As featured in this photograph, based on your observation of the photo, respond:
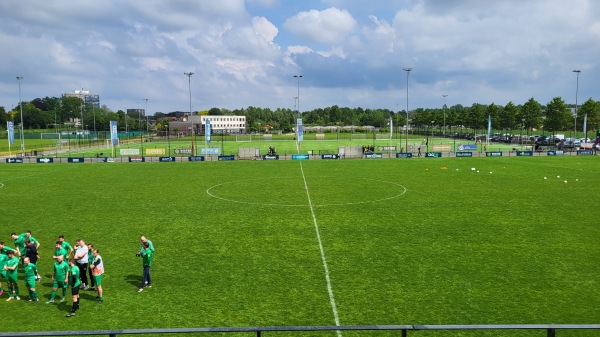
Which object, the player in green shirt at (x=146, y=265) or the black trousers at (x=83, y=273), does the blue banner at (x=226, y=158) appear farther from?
the player in green shirt at (x=146, y=265)

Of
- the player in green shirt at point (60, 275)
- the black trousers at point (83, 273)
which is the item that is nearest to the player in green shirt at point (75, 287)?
the player in green shirt at point (60, 275)

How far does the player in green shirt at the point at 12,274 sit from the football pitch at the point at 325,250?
411mm

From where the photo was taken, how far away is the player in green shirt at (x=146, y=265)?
14.5m

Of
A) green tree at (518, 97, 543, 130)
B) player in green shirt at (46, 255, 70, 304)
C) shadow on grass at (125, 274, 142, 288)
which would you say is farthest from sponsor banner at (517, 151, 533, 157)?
player in green shirt at (46, 255, 70, 304)

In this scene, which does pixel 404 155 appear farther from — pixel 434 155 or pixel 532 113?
pixel 532 113

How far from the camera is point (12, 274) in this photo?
45.3 feet

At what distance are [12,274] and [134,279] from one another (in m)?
3.67

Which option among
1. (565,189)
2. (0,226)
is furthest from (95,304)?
(565,189)

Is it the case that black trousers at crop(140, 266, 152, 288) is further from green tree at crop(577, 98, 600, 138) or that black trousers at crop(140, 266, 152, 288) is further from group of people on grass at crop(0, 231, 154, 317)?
green tree at crop(577, 98, 600, 138)

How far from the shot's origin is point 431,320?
1209cm

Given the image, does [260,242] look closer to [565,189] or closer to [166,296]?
[166,296]

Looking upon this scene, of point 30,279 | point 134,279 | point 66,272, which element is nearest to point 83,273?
point 66,272

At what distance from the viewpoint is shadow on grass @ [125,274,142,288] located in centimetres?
1522

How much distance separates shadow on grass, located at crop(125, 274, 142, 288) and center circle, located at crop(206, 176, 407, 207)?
44.3 feet
